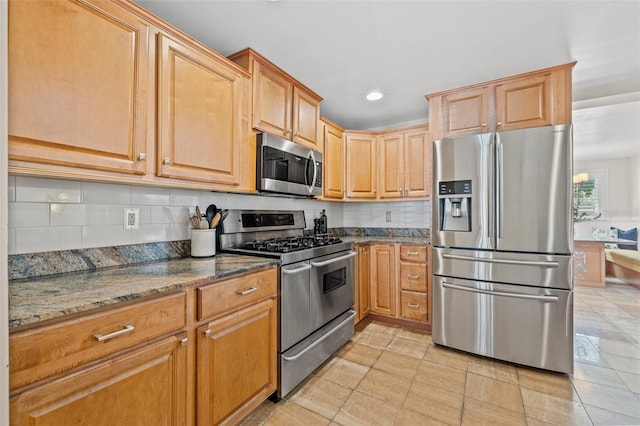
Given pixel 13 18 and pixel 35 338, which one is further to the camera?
pixel 13 18

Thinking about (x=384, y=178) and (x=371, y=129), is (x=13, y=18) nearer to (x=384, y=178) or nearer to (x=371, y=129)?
(x=384, y=178)

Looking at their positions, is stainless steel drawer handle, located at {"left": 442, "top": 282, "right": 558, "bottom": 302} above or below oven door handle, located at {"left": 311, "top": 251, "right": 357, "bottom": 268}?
below

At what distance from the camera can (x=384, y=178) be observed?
3354mm

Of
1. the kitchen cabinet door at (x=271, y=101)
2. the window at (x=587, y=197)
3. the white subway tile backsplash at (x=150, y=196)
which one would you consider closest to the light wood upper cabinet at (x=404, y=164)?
the kitchen cabinet door at (x=271, y=101)

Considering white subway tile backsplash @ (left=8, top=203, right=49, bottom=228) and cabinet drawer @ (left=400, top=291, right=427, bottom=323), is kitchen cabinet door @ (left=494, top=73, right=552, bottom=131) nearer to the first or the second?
cabinet drawer @ (left=400, top=291, right=427, bottom=323)

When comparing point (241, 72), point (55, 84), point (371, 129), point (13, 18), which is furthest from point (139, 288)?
point (371, 129)

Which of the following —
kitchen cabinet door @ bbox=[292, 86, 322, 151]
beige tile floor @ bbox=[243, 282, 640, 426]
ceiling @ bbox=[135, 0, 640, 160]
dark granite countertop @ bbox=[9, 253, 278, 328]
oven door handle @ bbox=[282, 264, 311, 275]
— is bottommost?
beige tile floor @ bbox=[243, 282, 640, 426]

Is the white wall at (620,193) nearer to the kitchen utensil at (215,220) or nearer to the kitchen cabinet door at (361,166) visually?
the kitchen cabinet door at (361,166)

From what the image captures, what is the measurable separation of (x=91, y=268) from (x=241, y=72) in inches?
58.0

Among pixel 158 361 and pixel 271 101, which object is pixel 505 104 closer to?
pixel 271 101

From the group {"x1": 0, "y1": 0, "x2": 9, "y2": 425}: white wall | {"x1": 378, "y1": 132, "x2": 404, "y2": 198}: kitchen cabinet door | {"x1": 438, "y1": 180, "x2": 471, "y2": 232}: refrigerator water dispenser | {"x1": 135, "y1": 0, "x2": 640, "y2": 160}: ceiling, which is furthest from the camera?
{"x1": 378, "y1": 132, "x2": 404, "y2": 198}: kitchen cabinet door

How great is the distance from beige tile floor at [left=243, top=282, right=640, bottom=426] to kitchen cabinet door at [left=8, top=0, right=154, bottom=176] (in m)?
1.61

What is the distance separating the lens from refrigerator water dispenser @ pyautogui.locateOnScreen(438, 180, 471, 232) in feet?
7.83

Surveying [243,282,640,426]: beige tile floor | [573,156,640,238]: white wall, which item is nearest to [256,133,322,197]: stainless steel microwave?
[243,282,640,426]: beige tile floor
